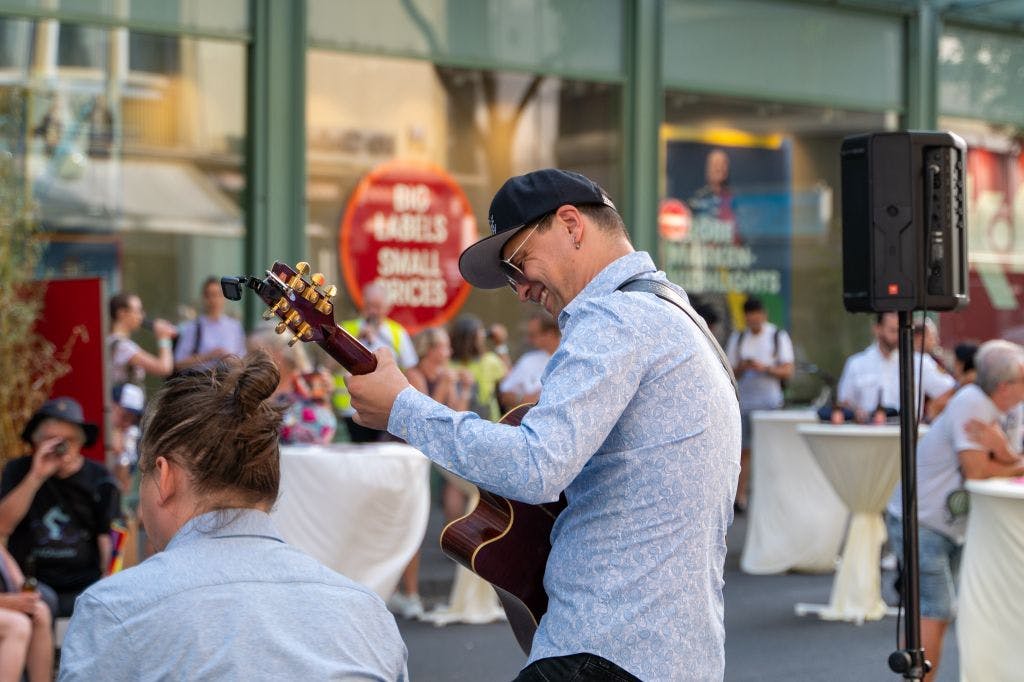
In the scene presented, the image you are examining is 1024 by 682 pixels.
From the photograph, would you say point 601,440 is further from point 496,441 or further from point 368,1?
point 368,1

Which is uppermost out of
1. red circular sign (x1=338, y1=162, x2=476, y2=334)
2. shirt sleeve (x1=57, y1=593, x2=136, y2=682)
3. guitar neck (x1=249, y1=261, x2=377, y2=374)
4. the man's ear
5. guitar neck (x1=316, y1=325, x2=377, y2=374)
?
red circular sign (x1=338, y1=162, x2=476, y2=334)

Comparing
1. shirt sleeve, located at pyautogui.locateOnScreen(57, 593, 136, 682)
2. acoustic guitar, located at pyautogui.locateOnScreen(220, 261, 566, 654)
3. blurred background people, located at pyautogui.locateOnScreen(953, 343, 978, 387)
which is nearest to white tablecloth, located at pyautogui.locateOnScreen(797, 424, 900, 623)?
blurred background people, located at pyautogui.locateOnScreen(953, 343, 978, 387)

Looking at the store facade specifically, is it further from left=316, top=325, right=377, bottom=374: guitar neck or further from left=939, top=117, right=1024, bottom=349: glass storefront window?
left=316, top=325, right=377, bottom=374: guitar neck

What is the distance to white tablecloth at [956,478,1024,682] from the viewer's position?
19.3 feet

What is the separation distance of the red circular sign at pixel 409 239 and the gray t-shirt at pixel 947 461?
5.86 metres

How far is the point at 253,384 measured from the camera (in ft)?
7.80

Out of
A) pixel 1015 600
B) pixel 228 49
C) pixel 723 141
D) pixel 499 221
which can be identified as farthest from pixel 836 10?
pixel 499 221

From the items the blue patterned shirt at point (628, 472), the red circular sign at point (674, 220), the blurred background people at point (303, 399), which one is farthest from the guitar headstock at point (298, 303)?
the red circular sign at point (674, 220)

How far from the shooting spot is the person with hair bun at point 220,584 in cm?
216

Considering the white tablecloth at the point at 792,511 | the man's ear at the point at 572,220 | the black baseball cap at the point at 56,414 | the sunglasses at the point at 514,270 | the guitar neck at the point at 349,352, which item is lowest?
the white tablecloth at the point at 792,511

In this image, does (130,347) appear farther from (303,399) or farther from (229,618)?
(229,618)

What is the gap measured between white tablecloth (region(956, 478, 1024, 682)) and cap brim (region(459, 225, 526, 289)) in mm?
3462

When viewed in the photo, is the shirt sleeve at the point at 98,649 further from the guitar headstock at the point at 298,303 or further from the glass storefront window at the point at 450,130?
the glass storefront window at the point at 450,130

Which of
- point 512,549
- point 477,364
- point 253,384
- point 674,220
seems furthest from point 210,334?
point 253,384
